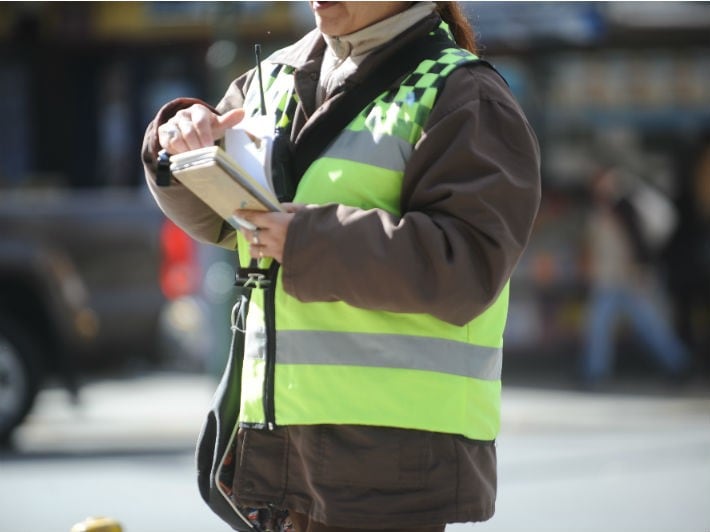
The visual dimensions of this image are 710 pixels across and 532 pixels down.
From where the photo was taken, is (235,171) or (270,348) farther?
(270,348)

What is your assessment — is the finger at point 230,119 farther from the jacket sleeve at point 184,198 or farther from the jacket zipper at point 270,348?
the jacket zipper at point 270,348

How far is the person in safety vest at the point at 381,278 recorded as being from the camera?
7.34 ft

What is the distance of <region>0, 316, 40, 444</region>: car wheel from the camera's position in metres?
8.09

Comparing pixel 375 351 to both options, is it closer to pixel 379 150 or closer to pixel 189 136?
pixel 379 150

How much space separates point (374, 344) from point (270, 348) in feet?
0.65

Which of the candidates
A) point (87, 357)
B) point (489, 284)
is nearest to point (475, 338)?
point (489, 284)

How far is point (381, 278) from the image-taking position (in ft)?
7.23

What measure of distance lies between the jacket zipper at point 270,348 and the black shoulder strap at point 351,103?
198 mm

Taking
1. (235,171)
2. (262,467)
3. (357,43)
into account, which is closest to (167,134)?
(235,171)

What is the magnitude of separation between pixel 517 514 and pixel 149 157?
14.1 ft

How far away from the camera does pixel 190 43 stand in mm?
16172

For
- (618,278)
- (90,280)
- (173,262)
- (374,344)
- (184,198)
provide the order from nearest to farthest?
(374,344) < (184,198) < (90,280) < (173,262) < (618,278)

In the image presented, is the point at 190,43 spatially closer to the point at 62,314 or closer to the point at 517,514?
the point at 62,314

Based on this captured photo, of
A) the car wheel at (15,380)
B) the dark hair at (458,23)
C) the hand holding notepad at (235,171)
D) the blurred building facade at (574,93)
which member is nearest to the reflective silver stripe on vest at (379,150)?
the hand holding notepad at (235,171)
